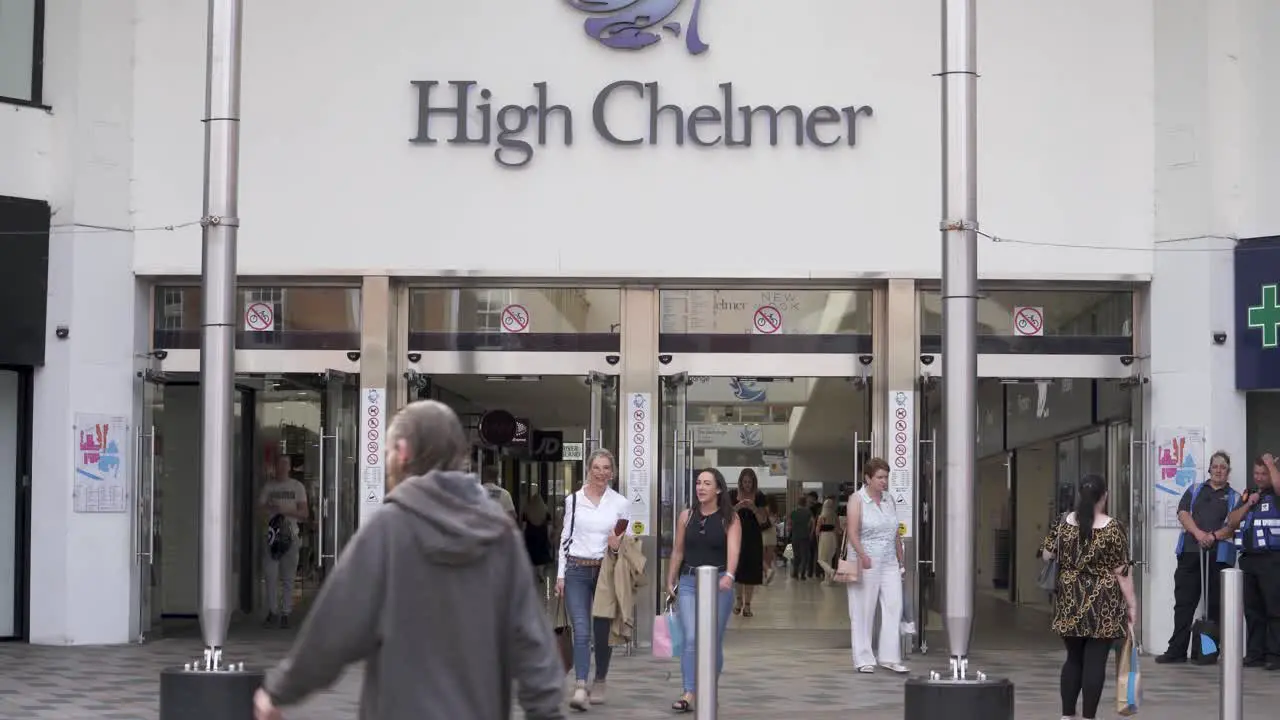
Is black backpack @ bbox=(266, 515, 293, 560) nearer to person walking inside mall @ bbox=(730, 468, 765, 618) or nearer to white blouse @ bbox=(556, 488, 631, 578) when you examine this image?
person walking inside mall @ bbox=(730, 468, 765, 618)

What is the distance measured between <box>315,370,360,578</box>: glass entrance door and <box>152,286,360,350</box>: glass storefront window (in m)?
0.43

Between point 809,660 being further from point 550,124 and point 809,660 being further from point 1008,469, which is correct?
point 1008,469

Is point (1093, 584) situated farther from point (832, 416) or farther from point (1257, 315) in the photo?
point (832, 416)

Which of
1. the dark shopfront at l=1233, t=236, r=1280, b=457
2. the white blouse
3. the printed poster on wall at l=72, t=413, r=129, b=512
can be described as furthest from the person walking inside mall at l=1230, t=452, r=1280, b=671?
the printed poster on wall at l=72, t=413, r=129, b=512

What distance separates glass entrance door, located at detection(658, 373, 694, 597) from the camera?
15422 mm

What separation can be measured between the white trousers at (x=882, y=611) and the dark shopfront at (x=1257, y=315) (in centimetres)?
371

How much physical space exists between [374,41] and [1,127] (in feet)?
10.8

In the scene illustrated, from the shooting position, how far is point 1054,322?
15.4 m

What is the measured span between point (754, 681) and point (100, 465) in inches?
245

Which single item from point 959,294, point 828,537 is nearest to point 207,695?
point 959,294

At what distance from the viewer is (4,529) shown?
49.4ft

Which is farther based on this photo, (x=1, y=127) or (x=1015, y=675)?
(x=1, y=127)

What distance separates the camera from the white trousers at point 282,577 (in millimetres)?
16828

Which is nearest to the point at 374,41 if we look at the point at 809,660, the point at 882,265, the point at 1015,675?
the point at 882,265
